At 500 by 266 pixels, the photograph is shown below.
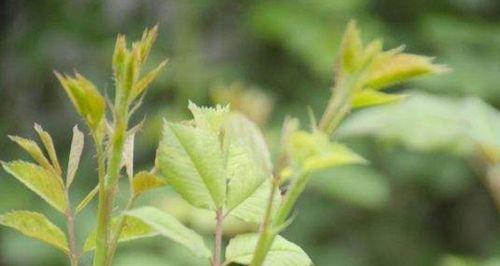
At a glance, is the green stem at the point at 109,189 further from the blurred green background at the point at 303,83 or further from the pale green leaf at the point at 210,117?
the blurred green background at the point at 303,83

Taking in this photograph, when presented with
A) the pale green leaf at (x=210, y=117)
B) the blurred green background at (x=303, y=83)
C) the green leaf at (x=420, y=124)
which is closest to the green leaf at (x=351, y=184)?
the blurred green background at (x=303, y=83)

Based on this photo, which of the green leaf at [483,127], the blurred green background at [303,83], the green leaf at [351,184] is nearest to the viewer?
the green leaf at [483,127]

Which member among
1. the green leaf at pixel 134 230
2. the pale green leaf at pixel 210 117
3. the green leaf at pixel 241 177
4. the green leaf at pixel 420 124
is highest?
the green leaf at pixel 420 124

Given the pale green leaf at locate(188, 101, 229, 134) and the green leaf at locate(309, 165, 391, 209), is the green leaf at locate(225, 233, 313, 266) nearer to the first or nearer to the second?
the pale green leaf at locate(188, 101, 229, 134)

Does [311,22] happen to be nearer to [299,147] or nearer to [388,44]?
[388,44]

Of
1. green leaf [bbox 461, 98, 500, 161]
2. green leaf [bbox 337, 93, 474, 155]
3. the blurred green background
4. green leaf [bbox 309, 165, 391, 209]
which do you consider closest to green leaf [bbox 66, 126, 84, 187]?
green leaf [bbox 461, 98, 500, 161]

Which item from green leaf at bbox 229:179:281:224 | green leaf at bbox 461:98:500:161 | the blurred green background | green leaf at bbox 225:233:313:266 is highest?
the blurred green background
